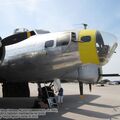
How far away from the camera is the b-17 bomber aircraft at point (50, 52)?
1003 centimetres

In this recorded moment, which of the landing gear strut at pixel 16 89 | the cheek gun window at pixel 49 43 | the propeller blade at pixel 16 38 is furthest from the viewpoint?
the landing gear strut at pixel 16 89

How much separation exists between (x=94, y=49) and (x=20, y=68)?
271cm

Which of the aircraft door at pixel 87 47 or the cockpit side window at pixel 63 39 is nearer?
the cockpit side window at pixel 63 39

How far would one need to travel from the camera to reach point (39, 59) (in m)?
10.1

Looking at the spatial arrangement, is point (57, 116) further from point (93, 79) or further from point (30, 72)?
point (93, 79)

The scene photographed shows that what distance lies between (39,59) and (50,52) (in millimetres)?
453

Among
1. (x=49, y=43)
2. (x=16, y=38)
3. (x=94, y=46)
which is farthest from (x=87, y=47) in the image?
(x=16, y=38)

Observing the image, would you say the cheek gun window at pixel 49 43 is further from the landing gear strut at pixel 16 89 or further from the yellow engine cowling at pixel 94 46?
the landing gear strut at pixel 16 89

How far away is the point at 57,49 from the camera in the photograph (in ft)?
32.8

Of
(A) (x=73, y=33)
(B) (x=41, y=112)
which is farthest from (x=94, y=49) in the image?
(B) (x=41, y=112)

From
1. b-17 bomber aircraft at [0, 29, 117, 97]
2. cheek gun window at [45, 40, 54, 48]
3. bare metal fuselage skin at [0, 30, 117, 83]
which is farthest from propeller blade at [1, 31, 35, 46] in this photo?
cheek gun window at [45, 40, 54, 48]

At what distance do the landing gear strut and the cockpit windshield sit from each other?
3.66m

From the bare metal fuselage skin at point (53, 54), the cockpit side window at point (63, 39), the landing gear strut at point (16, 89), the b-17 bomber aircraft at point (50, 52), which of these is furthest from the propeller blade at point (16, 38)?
the landing gear strut at point (16, 89)

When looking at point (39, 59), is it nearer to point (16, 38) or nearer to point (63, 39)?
point (63, 39)
